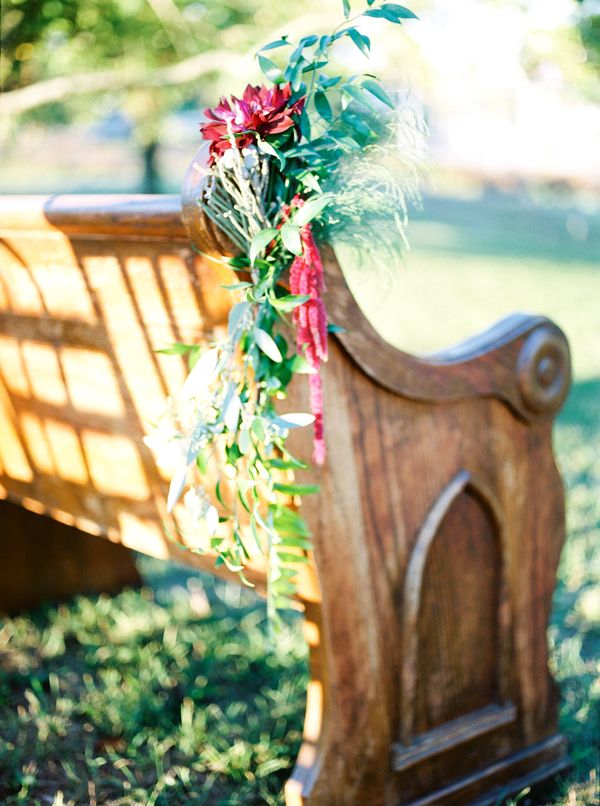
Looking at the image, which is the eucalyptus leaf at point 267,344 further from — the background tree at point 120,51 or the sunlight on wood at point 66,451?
the background tree at point 120,51

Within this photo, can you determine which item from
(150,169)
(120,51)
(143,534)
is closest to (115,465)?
(143,534)

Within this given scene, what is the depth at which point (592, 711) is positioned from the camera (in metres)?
2.66

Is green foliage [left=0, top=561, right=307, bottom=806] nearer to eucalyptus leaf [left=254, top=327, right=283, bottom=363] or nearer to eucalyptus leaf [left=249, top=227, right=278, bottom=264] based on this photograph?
eucalyptus leaf [left=254, top=327, right=283, bottom=363]

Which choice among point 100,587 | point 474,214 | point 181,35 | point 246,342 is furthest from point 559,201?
point 246,342

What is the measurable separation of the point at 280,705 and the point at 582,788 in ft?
2.73

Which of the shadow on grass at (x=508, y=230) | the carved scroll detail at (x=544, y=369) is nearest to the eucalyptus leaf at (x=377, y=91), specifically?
the carved scroll detail at (x=544, y=369)

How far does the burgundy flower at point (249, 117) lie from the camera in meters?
1.50

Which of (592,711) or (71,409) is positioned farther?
(592,711)

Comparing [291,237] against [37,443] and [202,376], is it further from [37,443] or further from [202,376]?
[37,443]

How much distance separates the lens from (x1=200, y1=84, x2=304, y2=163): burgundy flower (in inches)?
59.0

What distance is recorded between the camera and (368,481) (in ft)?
6.15

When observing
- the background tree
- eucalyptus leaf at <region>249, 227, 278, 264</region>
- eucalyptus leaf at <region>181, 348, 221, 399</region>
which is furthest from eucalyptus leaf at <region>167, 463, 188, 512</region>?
the background tree

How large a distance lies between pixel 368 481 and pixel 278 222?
554 mm

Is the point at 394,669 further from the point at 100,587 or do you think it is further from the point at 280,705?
the point at 100,587
